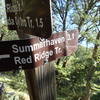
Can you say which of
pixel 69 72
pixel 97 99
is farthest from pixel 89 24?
pixel 97 99

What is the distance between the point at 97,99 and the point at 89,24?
20.3ft

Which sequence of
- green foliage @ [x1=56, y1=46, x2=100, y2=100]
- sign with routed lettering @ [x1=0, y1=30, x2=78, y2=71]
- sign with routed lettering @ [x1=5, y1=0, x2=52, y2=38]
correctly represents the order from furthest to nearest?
green foliage @ [x1=56, y1=46, x2=100, y2=100], sign with routed lettering @ [x1=0, y1=30, x2=78, y2=71], sign with routed lettering @ [x1=5, y1=0, x2=52, y2=38]

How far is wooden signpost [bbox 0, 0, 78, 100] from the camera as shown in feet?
4.01

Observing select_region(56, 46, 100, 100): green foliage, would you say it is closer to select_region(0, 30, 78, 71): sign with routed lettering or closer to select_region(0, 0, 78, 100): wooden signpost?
A: select_region(0, 0, 78, 100): wooden signpost

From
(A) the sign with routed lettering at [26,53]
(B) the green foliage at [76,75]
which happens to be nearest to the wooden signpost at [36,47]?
(A) the sign with routed lettering at [26,53]

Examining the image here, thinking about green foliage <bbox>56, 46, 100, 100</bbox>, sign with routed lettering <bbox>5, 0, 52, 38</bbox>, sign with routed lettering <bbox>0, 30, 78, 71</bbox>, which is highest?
sign with routed lettering <bbox>5, 0, 52, 38</bbox>

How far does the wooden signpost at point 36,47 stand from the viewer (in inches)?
48.1

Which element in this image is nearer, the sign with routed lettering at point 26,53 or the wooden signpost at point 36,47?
the wooden signpost at point 36,47

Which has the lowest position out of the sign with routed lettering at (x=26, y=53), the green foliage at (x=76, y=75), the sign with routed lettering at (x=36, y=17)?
the green foliage at (x=76, y=75)

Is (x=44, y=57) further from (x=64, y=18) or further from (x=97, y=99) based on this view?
(x=97, y=99)

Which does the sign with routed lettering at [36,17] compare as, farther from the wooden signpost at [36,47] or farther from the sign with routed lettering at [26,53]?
the sign with routed lettering at [26,53]

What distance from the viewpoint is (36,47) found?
1473 mm

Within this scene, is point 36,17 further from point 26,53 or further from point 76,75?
point 76,75

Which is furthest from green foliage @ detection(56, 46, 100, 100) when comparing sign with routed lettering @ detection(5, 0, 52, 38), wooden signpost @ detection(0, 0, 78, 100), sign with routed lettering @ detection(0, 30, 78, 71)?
sign with routed lettering @ detection(5, 0, 52, 38)
